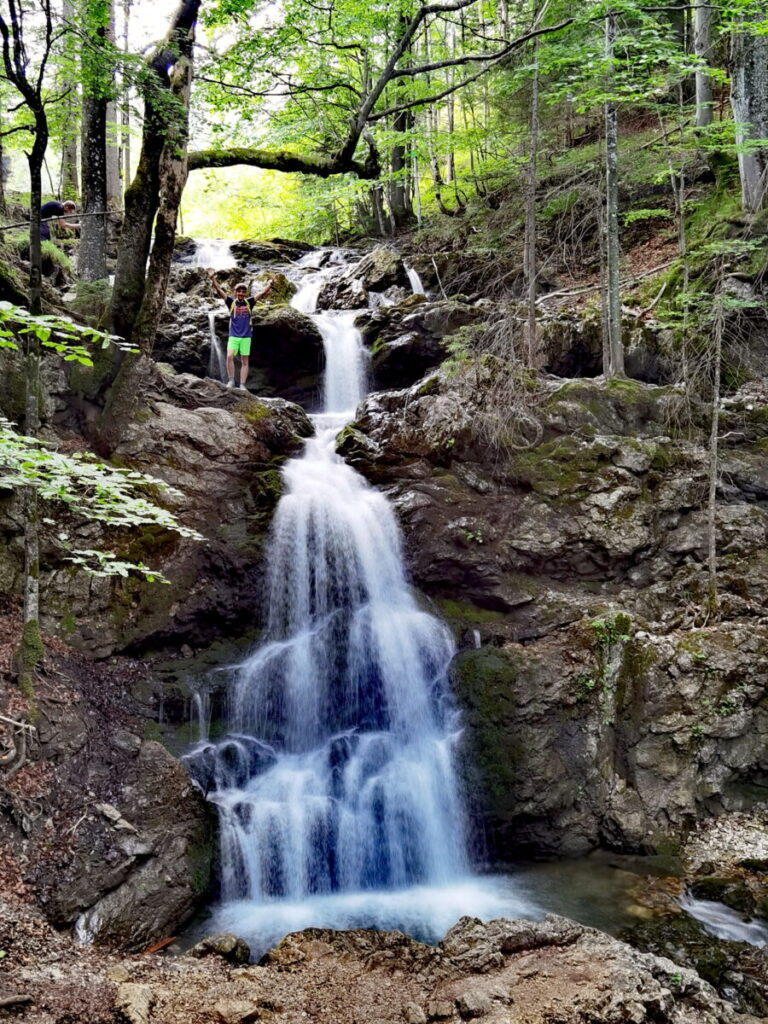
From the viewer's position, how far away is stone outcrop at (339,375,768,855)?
721 cm

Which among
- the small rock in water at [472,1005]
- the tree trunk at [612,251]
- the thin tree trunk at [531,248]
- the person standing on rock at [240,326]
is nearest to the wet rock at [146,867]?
the small rock in water at [472,1005]

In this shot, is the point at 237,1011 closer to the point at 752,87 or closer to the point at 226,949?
the point at 226,949

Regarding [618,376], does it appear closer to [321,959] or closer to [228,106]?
[228,106]

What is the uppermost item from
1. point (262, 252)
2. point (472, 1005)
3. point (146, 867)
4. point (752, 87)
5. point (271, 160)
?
point (752, 87)

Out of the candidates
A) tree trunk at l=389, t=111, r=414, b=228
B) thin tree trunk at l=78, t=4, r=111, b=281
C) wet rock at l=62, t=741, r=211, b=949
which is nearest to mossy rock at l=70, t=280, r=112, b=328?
thin tree trunk at l=78, t=4, r=111, b=281

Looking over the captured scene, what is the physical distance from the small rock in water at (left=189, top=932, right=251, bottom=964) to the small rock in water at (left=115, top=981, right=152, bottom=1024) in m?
0.94

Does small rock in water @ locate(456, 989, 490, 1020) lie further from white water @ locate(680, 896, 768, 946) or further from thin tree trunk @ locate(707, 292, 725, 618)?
thin tree trunk @ locate(707, 292, 725, 618)

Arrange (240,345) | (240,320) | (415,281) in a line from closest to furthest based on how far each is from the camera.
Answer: (240,320) < (240,345) < (415,281)

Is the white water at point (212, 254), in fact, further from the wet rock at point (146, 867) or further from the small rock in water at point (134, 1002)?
the small rock in water at point (134, 1002)

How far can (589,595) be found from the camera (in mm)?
8523

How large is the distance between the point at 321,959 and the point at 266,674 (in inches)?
132

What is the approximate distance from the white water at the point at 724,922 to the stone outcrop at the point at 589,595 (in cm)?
89

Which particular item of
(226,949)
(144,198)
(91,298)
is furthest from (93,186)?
(226,949)

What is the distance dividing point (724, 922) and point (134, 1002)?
488 cm
